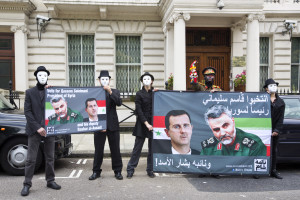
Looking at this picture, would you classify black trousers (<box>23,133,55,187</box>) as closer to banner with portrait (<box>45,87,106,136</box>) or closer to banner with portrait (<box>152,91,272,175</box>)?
banner with portrait (<box>45,87,106,136</box>)

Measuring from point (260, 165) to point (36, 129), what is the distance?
167 inches

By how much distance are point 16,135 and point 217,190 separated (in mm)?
4044

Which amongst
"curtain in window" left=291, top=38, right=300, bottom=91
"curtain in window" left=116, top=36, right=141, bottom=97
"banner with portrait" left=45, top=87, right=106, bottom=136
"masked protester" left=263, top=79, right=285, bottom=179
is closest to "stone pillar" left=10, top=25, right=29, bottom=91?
"curtain in window" left=116, top=36, right=141, bottom=97

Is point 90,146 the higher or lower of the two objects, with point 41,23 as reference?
lower

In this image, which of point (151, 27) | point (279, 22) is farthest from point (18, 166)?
point (279, 22)

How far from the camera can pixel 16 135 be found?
20.5 ft

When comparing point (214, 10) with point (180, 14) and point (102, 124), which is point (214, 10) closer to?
point (180, 14)

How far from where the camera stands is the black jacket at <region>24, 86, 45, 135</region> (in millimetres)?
5199

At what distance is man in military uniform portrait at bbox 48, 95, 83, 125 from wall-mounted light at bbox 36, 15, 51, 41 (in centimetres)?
847

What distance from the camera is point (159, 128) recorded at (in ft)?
20.2

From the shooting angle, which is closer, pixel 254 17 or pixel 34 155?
pixel 34 155

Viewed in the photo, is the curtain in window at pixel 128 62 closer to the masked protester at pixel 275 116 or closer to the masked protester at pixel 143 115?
the masked protester at pixel 143 115

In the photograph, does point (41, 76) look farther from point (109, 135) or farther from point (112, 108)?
point (109, 135)

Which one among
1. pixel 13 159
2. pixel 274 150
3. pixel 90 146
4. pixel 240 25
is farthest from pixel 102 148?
pixel 240 25
